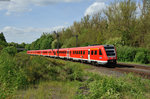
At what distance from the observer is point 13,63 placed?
9.87 m

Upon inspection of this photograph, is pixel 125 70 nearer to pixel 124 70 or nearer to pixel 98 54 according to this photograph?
pixel 124 70

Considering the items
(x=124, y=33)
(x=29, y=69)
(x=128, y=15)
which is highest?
(x=128, y=15)

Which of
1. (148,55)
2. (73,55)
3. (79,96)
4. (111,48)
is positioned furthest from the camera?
(73,55)

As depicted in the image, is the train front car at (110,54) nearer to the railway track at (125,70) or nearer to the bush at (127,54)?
the railway track at (125,70)

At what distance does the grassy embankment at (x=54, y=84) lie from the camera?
6.72 metres

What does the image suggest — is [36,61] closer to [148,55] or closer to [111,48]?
[111,48]

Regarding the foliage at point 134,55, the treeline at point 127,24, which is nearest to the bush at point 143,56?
the foliage at point 134,55

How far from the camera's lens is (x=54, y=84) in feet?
29.1

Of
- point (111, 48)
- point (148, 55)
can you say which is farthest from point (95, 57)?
point (148, 55)

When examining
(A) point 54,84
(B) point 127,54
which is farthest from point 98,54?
(A) point 54,84

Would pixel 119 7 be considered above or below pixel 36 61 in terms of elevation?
above

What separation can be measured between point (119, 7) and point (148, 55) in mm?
14201

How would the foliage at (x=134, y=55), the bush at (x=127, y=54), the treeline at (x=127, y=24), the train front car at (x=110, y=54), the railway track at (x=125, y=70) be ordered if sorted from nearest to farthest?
the railway track at (x=125, y=70) < the train front car at (x=110, y=54) < the foliage at (x=134, y=55) < the bush at (x=127, y=54) < the treeline at (x=127, y=24)

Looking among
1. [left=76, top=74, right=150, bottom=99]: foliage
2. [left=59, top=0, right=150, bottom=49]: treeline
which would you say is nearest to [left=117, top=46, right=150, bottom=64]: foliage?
[left=59, top=0, right=150, bottom=49]: treeline
